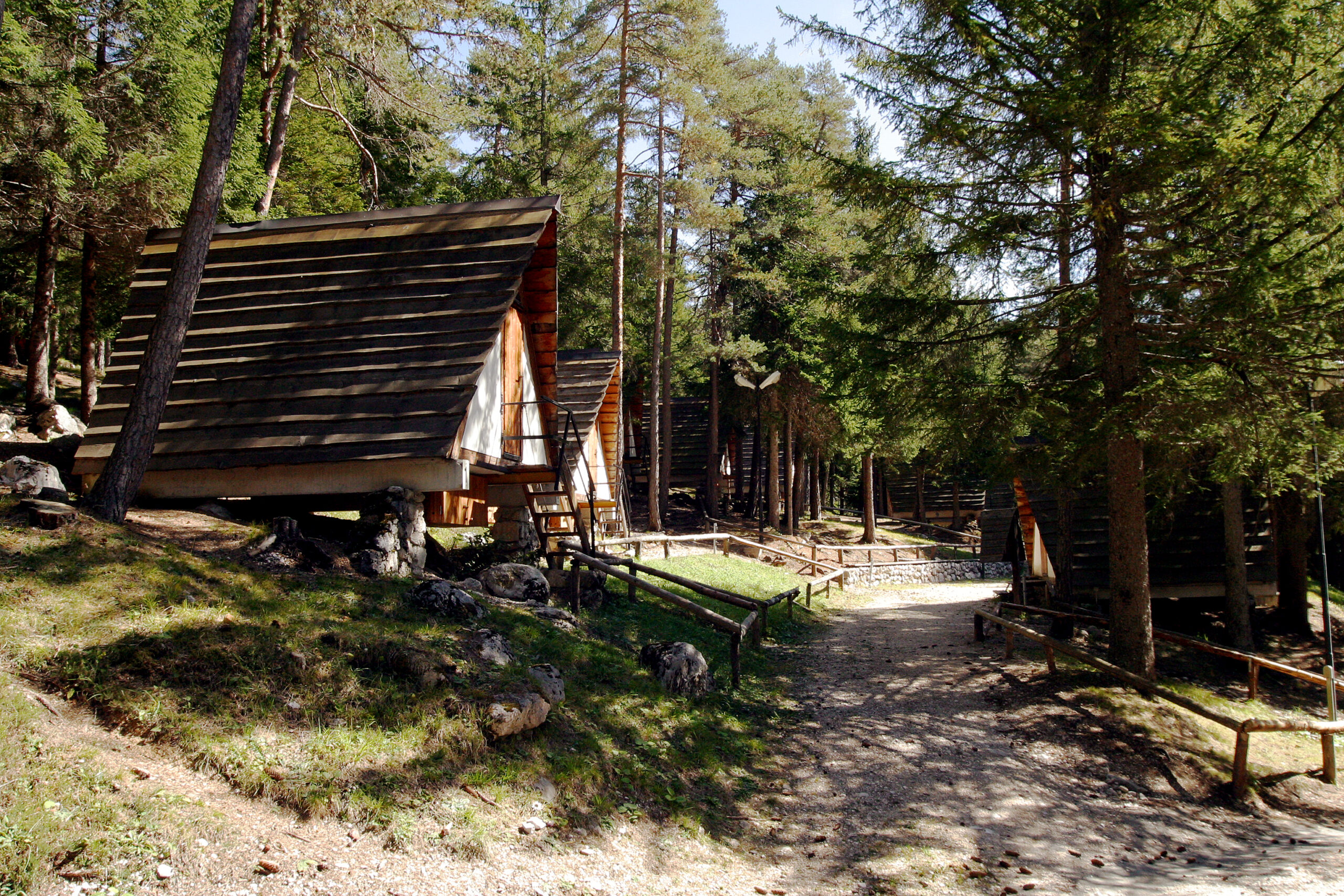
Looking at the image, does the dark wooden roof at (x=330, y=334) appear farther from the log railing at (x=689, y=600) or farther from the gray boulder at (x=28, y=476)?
the log railing at (x=689, y=600)

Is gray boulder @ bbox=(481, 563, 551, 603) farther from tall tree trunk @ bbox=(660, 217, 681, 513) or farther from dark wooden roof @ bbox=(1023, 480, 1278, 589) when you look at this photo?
tall tree trunk @ bbox=(660, 217, 681, 513)

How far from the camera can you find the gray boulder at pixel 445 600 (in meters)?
7.66

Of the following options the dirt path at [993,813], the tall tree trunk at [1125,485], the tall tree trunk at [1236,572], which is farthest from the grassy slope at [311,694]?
the tall tree trunk at [1236,572]

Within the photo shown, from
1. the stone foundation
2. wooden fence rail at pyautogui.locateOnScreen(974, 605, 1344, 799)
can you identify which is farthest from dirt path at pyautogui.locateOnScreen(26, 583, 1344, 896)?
the stone foundation

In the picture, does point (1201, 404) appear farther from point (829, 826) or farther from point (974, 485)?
point (974, 485)

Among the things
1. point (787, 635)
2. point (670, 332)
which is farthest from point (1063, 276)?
point (670, 332)

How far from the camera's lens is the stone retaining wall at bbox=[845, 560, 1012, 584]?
26062 mm

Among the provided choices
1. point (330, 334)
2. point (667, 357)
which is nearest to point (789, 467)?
point (667, 357)

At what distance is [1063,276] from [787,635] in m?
7.44

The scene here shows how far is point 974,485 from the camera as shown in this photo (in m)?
40.8

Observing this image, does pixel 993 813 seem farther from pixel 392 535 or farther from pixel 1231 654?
pixel 392 535

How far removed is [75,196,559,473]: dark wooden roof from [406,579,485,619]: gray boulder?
1.73 m

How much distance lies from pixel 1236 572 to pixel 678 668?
10090mm

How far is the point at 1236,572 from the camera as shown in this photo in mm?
12984
